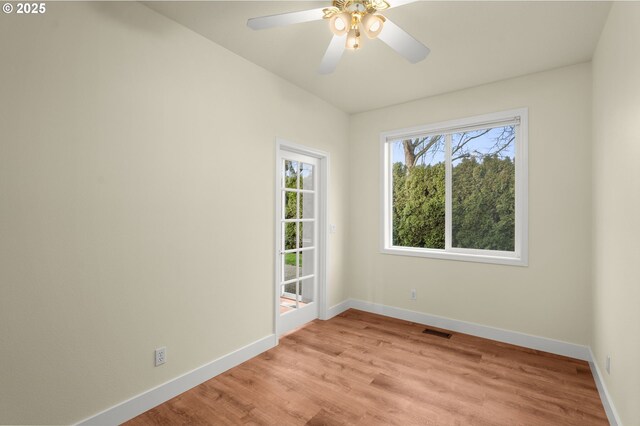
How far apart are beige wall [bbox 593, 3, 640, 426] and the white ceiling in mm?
283

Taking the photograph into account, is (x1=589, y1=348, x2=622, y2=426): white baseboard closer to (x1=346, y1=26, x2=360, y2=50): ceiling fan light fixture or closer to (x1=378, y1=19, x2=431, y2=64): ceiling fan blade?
(x1=378, y1=19, x2=431, y2=64): ceiling fan blade

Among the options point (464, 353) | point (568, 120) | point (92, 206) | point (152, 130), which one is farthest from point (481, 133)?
point (92, 206)

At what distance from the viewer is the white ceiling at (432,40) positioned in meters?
2.05

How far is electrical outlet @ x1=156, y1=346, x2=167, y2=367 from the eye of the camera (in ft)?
7.03

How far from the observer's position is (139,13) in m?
2.04

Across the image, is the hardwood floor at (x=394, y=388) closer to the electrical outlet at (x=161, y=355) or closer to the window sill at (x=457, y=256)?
the electrical outlet at (x=161, y=355)

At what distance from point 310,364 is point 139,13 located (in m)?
2.91

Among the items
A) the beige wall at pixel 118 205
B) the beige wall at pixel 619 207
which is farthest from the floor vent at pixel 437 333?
the beige wall at pixel 118 205

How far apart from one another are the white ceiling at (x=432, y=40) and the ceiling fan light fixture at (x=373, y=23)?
11 centimetres

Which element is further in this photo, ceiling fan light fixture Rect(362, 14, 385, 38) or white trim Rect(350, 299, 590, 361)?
white trim Rect(350, 299, 590, 361)

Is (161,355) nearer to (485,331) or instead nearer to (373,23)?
(373,23)

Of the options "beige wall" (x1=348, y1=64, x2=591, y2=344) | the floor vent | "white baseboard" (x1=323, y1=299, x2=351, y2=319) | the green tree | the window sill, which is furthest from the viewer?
"white baseboard" (x1=323, y1=299, x2=351, y2=319)

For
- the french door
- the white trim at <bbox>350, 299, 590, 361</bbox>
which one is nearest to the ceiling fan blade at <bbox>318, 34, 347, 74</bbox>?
the french door

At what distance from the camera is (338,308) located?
13.2 feet
